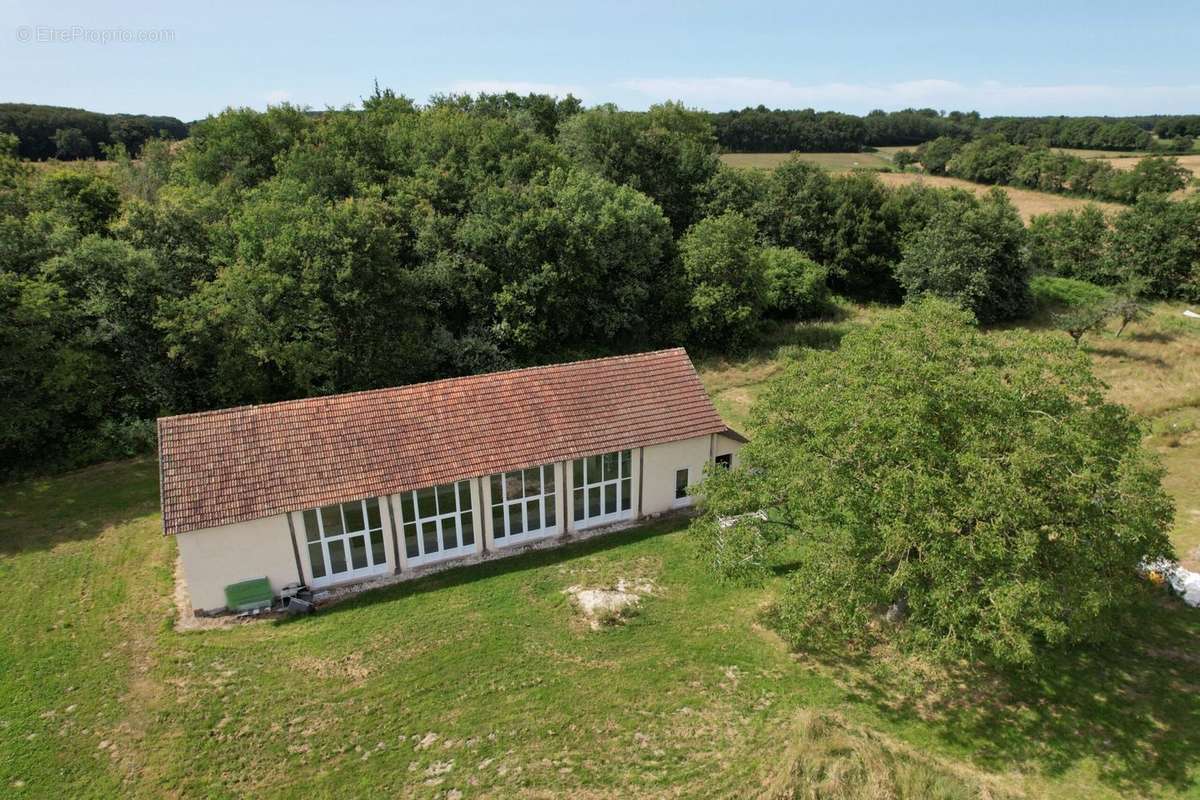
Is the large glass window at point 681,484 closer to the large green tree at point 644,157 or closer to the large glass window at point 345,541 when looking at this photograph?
the large glass window at point 345,541

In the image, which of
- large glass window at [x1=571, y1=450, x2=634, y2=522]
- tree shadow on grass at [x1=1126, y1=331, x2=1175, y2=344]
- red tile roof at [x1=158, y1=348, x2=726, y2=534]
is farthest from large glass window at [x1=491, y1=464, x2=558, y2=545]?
tree shadow on grass at [x1=1126, y1=331, x2=1175, y2=344]

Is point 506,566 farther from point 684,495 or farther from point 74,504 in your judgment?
point 74,504

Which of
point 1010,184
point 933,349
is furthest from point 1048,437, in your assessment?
point 1010,184

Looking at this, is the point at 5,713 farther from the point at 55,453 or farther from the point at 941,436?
the point at 941,436

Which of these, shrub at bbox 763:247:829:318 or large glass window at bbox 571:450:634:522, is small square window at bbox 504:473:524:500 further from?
shrub at bbox 763:247:829:318

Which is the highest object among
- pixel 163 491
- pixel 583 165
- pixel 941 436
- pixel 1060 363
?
pixel 583 165

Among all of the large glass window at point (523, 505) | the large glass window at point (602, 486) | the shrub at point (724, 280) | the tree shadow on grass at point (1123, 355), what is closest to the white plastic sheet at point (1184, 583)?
the large glass window at point (602, 486)
